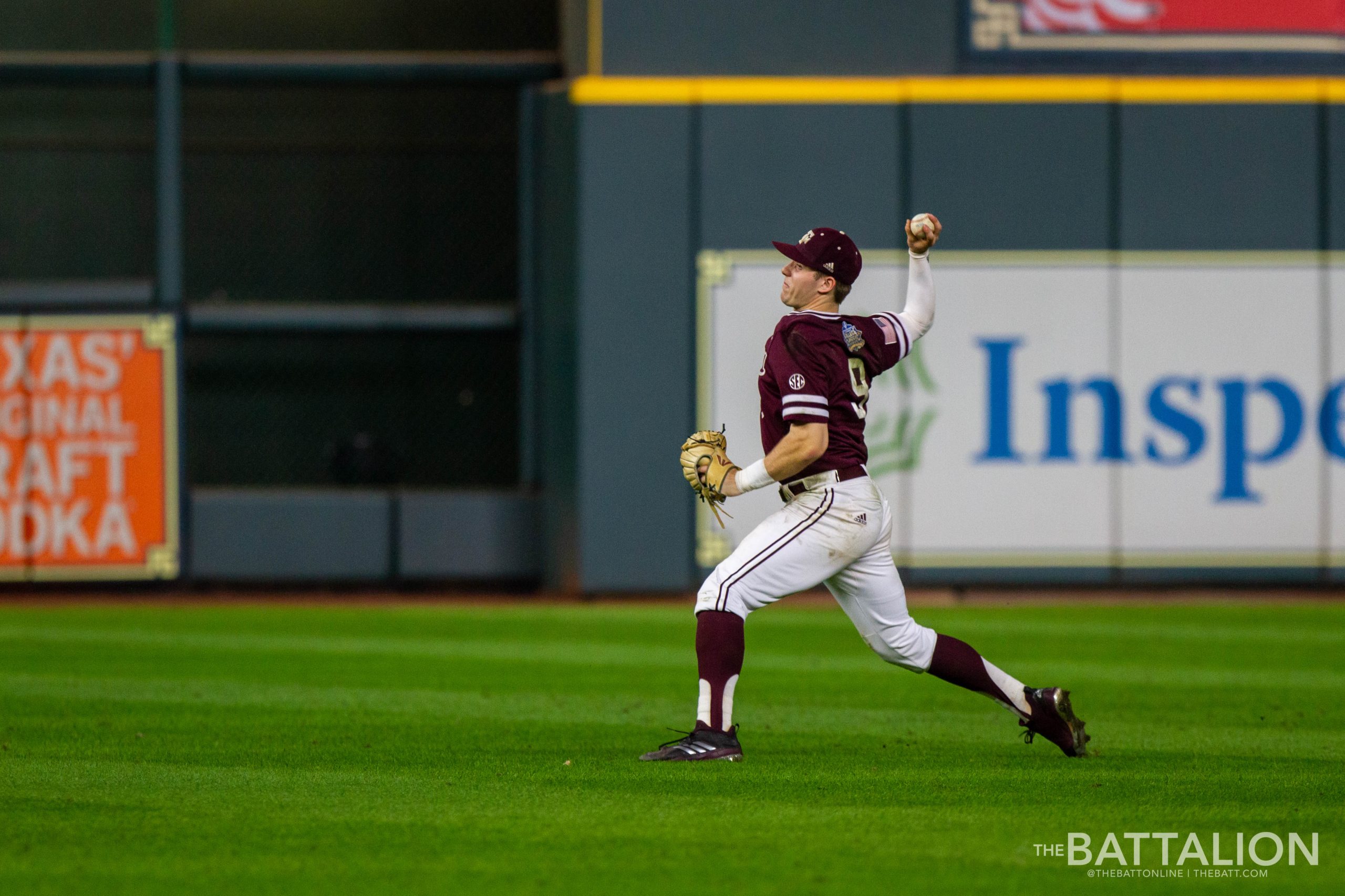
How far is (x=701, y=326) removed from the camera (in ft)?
48.5

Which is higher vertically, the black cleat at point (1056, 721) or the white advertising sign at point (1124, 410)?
the white advertising sign at point (1124, 410)

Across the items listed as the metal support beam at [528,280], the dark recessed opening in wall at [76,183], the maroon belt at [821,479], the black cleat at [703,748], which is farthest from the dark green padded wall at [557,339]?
the maroon belt at [821,479]

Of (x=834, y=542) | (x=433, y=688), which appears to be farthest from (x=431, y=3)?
(x=834, y=542)

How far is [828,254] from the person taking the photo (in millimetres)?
6191

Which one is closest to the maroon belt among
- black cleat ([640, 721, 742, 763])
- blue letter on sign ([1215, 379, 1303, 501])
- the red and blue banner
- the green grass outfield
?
black cleat ([640, 721, 742, 763])

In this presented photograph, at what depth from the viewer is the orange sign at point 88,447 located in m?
15.4

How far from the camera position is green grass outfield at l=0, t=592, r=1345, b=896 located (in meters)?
4.55

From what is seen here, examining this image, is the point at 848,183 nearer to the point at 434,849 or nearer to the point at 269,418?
the point at 269,418

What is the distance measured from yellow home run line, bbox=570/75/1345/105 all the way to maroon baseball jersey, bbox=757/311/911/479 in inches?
348

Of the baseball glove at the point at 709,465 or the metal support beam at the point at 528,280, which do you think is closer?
the baseball glove at the point at 709,465

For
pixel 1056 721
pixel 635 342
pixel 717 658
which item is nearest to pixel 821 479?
pixel 717 658

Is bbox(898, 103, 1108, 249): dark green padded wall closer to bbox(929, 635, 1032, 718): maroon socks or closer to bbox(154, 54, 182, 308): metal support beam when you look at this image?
bbox(154, 54, 182, 308): metal support beam

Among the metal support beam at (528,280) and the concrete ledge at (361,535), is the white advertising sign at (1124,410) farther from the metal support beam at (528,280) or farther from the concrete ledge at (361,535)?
the metal support beam at (528,280)

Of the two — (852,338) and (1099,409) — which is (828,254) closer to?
(852,338)
